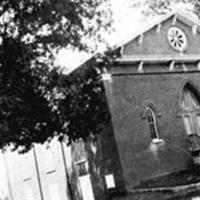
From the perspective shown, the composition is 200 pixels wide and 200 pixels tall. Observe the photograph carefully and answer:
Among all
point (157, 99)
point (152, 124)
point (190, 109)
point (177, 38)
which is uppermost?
point (177, 38)

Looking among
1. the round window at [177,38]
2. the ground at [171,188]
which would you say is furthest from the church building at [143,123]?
the ground at [171,188]

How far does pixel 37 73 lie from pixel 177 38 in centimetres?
1157

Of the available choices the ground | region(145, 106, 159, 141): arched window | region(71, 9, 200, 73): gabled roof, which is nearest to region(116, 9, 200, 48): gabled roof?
region(71, 9, 200, 73): gabled roof

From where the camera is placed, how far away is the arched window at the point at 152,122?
22641 millimetres

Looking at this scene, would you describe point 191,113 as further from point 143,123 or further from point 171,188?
point 171,188

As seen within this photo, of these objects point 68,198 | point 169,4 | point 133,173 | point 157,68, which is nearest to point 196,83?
point 157,68

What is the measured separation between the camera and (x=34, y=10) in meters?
17.0

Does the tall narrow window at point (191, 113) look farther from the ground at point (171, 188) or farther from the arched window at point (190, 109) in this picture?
the ground at point (171, 188)

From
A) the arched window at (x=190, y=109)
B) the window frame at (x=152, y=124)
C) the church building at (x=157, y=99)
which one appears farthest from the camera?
the arched window at (x=190, y=109)

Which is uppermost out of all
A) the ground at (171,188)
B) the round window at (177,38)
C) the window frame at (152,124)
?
the round window at (177,38)

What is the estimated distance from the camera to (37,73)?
1700 cm

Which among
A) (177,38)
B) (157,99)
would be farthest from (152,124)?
(177,38)

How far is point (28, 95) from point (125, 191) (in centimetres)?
699

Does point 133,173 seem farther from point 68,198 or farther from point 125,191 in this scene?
point 68,198
